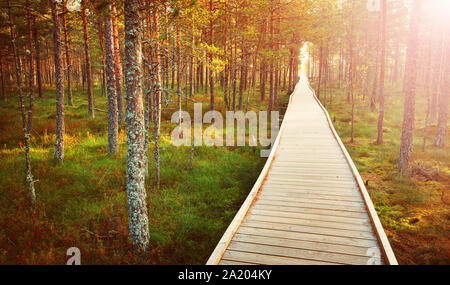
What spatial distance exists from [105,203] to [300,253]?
5562mm

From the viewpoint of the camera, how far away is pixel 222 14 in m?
15.6

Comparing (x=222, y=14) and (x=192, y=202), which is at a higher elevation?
(x=222, y=14)

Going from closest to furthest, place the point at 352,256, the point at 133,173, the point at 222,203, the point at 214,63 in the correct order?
the point at 352,256 < the point at 133,173 < the point at 222,203 < the point at 214,63

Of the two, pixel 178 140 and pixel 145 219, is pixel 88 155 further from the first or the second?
pixel 145 219

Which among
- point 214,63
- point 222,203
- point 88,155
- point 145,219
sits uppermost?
point 214,63

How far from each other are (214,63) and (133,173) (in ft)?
25.8

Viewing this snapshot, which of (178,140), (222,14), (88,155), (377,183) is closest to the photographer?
(377,183)

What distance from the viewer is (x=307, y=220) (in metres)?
5.72

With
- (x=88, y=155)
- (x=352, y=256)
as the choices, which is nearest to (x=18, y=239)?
(x=88, y=155)

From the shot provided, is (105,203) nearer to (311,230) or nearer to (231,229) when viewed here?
(231,229)

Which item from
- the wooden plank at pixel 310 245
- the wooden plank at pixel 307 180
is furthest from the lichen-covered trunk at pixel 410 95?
the wooden plank at pixel 310 245

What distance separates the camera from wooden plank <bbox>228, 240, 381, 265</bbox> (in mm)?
4359

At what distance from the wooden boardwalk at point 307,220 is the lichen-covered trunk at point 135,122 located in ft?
6.54

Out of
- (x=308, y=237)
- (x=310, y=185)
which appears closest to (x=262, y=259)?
(x=308, y=237)
